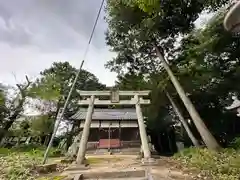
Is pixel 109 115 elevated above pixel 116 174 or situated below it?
above

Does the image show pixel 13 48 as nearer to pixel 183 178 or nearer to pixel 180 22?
pixel 180 22

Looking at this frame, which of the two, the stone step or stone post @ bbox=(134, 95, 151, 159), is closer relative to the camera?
the stone step

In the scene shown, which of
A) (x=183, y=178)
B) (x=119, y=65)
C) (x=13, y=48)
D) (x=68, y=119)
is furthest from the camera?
(x=68, y=119)

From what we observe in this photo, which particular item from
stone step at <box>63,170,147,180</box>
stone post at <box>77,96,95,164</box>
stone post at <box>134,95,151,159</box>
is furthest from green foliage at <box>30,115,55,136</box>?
stone step at <box>63,170,147,180</box>

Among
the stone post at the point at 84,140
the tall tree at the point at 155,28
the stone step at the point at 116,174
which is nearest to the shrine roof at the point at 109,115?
the tall tree at the point at 155,28

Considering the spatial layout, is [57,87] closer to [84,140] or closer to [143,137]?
[84,140]

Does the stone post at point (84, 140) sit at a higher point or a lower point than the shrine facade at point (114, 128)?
lower

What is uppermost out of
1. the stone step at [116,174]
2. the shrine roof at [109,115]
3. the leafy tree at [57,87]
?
the leafy tree at [57,87]

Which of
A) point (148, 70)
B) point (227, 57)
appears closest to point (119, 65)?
point (148, 70)

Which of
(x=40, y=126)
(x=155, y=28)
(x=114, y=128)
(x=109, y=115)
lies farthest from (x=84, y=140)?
Answer: (x=109, y=115)

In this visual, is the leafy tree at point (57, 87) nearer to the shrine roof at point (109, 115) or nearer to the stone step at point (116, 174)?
the shrine roof at point (109, 115)

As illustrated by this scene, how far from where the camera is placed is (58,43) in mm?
14305

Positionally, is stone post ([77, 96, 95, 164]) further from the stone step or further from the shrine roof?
the shrine roof

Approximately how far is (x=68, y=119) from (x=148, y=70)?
1338 cm
